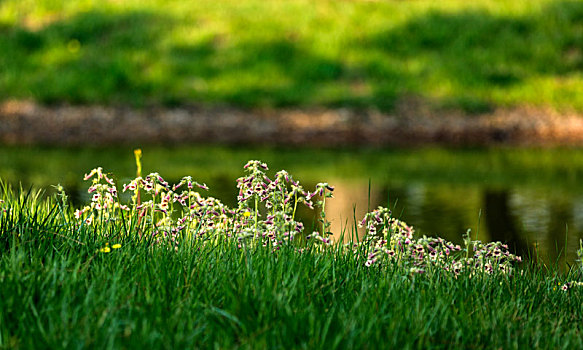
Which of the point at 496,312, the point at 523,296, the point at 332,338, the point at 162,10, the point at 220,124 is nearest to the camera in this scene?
the point at 332,338

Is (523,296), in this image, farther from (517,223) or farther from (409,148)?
(409,148)

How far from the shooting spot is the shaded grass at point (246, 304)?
116 inches

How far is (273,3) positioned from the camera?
53.4 feet

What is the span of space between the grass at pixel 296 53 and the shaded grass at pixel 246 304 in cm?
917

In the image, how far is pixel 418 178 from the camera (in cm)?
926

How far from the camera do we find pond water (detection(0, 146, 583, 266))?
6.93m

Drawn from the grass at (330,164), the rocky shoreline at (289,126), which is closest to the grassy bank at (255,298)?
the grass at (330,164)

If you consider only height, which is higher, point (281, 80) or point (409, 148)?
point (281, 80)

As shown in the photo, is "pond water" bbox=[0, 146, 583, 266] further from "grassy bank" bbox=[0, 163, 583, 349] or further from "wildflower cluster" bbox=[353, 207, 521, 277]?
"grassy bank" bbox=[0, 163, 583, 349]

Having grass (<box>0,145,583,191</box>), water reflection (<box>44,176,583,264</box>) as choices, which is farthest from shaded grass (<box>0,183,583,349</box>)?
grass (<box>0,145,583,191</box>)

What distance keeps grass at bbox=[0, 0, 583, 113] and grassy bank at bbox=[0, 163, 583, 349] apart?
8.97m

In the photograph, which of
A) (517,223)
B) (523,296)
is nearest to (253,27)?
(517,223)

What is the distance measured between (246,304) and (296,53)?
11499 mm

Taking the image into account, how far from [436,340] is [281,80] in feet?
34.9
